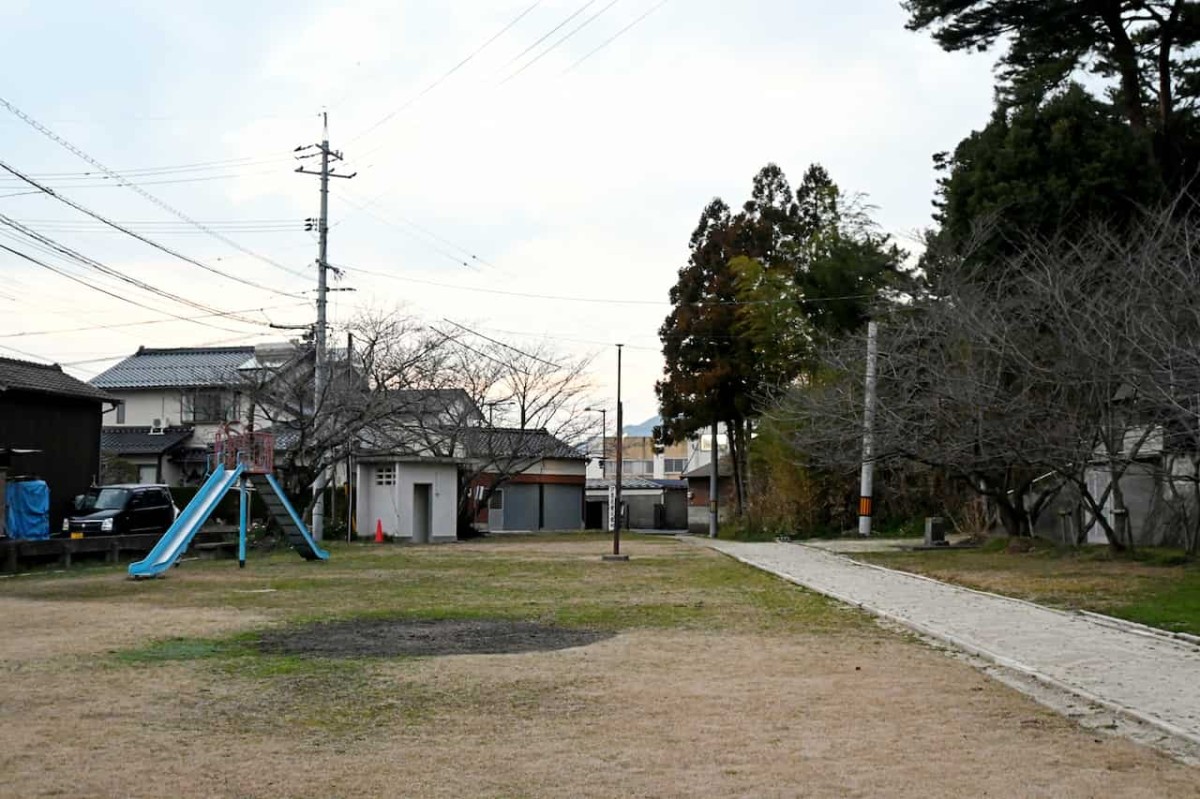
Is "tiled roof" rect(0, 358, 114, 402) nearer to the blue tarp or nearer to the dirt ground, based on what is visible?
the blue tarp

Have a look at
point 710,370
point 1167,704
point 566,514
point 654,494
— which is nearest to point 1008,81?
point 710,370

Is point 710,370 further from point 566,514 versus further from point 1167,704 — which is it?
point 1167,704

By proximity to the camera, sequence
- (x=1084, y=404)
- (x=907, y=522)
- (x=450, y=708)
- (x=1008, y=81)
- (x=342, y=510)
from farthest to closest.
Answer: (x=342, y=510) → (x=907, y=522) → (x=1008, y=81) → (x=1084, y=404) → (x=450, y=708)

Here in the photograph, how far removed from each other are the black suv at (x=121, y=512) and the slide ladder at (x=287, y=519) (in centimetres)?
387

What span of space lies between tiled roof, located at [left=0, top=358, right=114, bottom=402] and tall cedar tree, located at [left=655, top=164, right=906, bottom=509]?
19547 millimetres

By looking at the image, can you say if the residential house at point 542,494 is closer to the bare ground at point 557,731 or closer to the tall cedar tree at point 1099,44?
the tall cedar tree at point 1099,44

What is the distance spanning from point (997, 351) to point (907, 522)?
15251mm

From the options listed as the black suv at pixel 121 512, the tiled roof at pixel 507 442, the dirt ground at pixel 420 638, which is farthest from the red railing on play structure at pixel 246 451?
the tiled roof at pixel 507 442

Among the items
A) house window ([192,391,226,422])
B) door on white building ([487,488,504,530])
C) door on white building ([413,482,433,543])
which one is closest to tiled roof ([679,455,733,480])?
door on white building ([487,488,504,530])

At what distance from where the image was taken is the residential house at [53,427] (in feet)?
93.8

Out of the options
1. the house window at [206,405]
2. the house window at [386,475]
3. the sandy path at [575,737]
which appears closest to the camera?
the sandy path at [575,737]

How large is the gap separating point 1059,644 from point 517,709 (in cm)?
560

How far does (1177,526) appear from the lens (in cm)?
2217

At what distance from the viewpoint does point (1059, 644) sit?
36.1 ft
